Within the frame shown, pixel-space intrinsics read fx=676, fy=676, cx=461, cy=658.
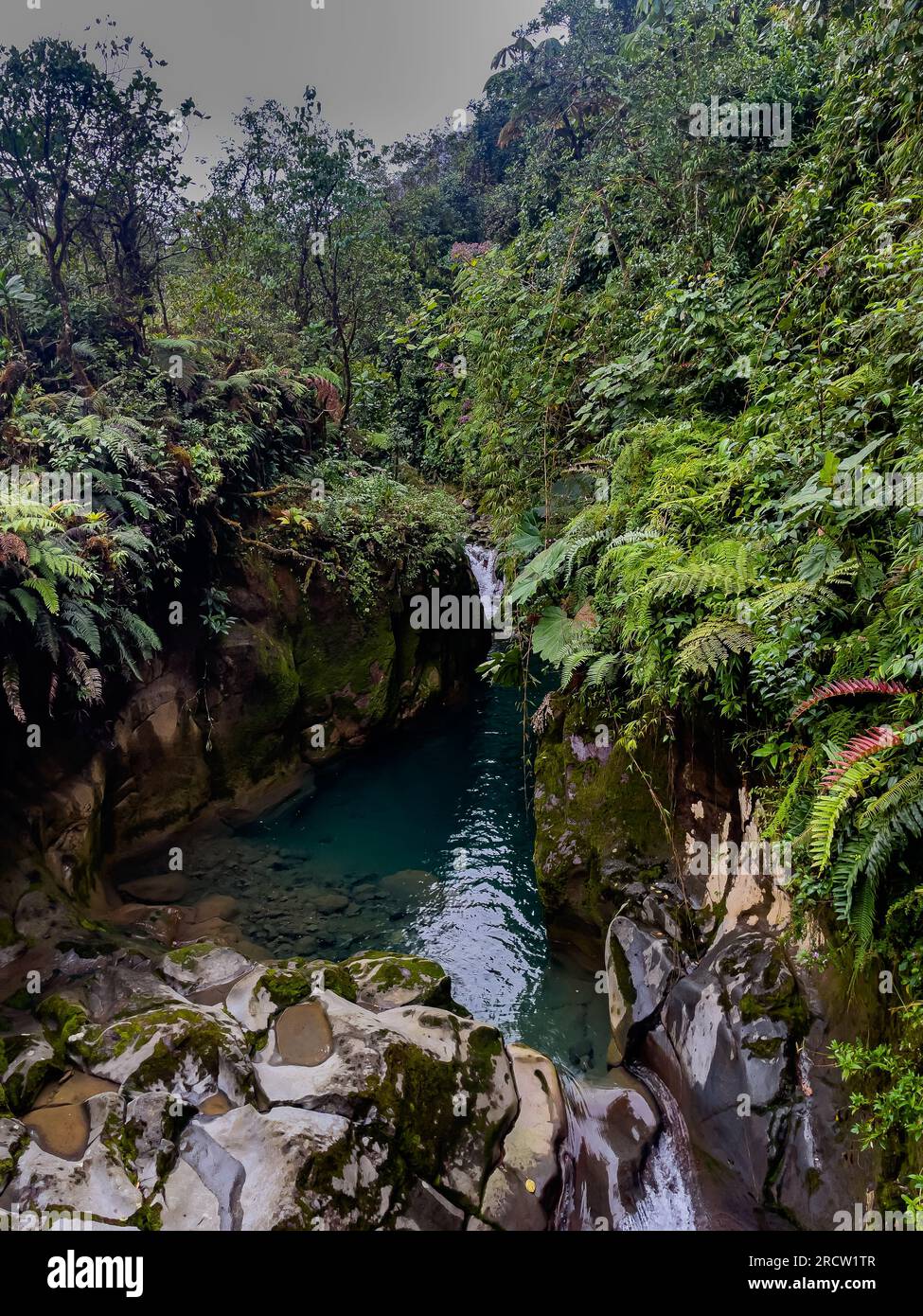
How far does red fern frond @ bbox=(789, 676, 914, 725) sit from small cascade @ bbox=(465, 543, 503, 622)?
988cm

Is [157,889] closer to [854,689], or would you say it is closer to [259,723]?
[259,723]

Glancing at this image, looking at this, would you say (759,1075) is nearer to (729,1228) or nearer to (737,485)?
(729,1228)

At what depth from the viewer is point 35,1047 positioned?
4633mm

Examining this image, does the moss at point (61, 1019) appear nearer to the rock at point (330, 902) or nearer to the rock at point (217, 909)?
the rock at point (217, 909)

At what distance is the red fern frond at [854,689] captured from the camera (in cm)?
343

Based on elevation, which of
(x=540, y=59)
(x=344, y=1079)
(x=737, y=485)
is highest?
(x=540, y=59)

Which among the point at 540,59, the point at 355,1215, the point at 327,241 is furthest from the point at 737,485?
the point at 540,59

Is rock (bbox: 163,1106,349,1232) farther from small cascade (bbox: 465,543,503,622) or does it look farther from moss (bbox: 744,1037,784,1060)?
small cascade (bbox: 465,543,503,622)

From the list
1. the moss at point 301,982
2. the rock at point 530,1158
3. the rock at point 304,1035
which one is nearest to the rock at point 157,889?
the moss at point 301,982

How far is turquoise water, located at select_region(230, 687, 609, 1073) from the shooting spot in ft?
20.7

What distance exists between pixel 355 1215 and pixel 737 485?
5.45 m

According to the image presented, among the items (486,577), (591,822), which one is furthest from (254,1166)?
(486,577)

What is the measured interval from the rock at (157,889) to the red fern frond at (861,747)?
6.87 meters
